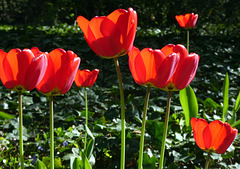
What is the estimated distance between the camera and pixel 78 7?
7.72 metres

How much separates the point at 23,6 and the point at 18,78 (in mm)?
26123

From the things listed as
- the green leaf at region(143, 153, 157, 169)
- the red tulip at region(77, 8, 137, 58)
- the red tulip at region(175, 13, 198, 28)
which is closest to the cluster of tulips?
the red tulip at region(77, 8, 137, 58)

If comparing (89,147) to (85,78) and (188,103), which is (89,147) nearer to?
(85,78)

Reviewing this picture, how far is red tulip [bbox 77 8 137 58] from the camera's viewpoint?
730 millimetres

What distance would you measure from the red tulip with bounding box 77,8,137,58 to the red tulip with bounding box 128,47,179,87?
44 millimetres

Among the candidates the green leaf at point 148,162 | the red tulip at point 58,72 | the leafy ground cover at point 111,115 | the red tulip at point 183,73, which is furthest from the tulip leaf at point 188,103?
the red tulip at point 58,72

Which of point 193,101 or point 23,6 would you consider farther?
point 23,6

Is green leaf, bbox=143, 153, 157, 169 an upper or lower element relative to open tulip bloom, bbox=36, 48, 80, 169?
lower

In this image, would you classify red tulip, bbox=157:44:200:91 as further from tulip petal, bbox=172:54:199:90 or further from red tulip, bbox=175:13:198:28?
red tulip, bbox=175:13:198:28

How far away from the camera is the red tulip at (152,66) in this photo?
73 cm

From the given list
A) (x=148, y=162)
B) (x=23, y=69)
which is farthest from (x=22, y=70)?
(x=148, y=162)

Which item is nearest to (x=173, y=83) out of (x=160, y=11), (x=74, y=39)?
(x=74, y=39)

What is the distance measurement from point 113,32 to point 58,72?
0.59 feet

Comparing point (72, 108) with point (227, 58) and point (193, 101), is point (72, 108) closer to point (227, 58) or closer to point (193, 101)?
point (193, 101)
